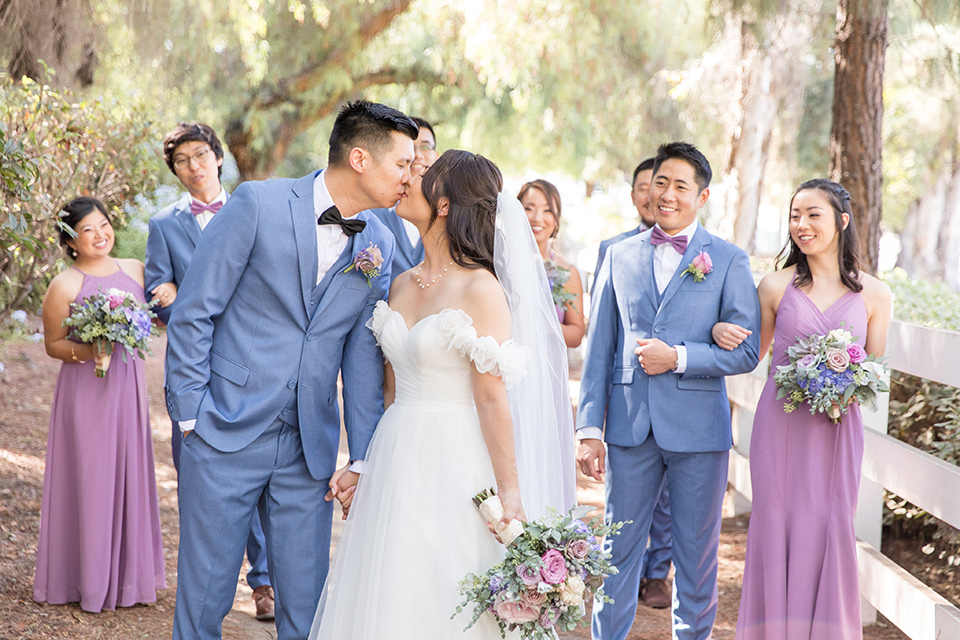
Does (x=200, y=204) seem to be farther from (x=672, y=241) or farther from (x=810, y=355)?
(x=810, y=355)

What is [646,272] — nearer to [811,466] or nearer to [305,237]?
[811,466]

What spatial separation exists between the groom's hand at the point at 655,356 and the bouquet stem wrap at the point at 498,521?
4.06 feet

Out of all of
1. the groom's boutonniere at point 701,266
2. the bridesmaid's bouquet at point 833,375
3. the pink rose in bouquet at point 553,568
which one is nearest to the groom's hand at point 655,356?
the groom's boutonniere at point 701,266

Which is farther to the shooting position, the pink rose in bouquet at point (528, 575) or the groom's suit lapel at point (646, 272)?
the groom's suit lapel at point (646, 272)

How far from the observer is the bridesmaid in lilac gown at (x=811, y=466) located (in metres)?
3.76

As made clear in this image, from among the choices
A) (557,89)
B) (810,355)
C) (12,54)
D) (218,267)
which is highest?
(557,89)

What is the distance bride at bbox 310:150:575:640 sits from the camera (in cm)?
293

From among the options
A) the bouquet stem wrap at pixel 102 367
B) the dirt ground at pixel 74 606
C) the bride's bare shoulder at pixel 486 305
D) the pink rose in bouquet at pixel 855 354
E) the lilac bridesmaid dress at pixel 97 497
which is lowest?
the dirt ground at pixel 74 606

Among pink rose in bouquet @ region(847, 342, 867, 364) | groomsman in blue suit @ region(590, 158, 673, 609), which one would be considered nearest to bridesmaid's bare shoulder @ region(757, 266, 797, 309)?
pink rose in bouquet @ region(847, 342, 867, 364)

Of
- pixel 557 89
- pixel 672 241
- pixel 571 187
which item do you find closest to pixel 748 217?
pixel 557 89

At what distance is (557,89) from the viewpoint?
1238cm

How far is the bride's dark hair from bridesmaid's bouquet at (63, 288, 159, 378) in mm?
2073

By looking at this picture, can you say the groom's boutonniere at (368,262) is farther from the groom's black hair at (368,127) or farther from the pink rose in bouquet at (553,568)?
the pink rose in bouquet at (553,568)

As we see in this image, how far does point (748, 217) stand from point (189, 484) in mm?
10303
